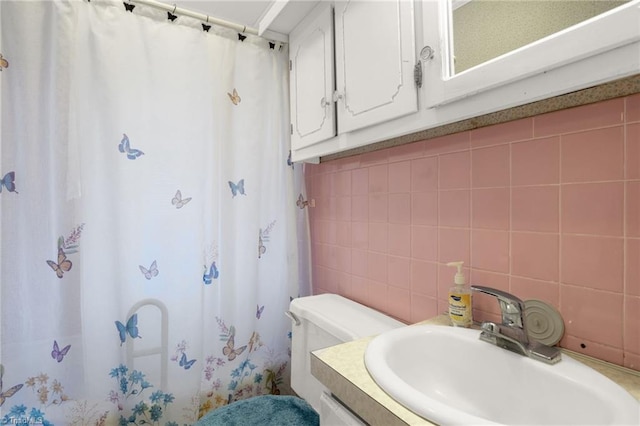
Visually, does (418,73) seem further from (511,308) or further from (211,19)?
(211,19)

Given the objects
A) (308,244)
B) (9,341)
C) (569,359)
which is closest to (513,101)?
(569,359)

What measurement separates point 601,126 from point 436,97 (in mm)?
343

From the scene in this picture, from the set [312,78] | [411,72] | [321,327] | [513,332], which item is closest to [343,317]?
[321,327]

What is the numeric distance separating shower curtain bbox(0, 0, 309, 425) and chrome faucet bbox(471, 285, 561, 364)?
998 mm

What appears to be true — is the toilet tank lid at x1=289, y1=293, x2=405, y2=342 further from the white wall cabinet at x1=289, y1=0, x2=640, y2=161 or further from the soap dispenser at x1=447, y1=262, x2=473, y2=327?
the white wall cabinet at x1=289, y1=0, x2=640, y2=161

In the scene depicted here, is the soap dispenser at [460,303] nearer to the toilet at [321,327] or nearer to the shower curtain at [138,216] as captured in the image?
the toilet at [321,327]

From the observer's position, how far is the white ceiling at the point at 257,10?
1.22 m

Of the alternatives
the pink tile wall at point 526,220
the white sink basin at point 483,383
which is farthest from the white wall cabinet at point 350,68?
the white sink basin at point 483,383

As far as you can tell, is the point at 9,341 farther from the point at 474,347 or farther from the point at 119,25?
the point at 474,347

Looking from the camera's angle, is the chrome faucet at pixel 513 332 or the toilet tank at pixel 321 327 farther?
the toilet tank at pixel 321 327

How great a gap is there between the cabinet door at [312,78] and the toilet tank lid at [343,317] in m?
0.66

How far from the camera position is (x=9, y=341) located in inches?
41.5

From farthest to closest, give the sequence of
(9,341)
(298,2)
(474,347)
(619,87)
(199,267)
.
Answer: (199,267), (298,2), (9,341), (474,347), (619,87)

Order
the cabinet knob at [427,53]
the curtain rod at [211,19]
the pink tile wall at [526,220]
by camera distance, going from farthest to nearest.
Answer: the curtain rod at [211,19] → the cabinet knob at [427,53] → the pink tile wall at [526,220]
